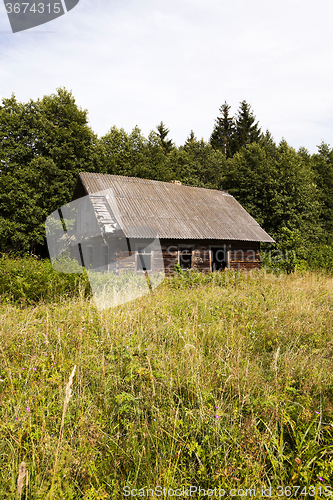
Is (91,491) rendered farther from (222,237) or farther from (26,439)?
(222,237)

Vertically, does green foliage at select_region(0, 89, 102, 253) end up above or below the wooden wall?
above

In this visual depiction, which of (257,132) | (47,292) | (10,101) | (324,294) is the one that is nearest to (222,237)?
(324,294)

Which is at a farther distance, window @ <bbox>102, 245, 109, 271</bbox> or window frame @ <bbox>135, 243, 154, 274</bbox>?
window @ <bbox>102, 245, 109, 271</bbox>

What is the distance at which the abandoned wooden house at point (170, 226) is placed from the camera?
13767 mm

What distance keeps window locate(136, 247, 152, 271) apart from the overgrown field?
33.2 ft


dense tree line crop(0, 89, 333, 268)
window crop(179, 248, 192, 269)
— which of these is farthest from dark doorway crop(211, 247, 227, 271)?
dense tree line crop(0, 89, 333, 268)

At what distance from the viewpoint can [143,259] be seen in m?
14.3

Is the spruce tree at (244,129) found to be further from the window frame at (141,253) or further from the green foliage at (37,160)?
the window frame at (141,253)

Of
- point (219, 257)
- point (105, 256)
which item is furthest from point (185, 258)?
point (105, 256)

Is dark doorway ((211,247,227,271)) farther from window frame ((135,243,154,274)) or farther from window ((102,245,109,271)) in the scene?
window ((102,245,109,271))

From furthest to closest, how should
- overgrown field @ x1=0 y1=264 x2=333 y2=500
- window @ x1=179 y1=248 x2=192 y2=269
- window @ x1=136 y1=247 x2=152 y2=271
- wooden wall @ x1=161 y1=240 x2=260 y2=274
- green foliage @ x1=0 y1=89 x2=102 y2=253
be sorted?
green foliage @ x1=0 y1=89 x2=102 y2=253, window @ x1=179 y1=248 x2=192 y2=269, wooden wall @ x1=161 y1=240 x2=260 y2=274, window @ x1=136 y1=247 x2=152 y2=271, overgrown field @ x1=0 y1=264 x2=333 y2=500

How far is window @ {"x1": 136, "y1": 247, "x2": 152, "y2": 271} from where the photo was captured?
14115 mm

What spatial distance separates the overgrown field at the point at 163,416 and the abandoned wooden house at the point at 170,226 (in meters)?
9.55

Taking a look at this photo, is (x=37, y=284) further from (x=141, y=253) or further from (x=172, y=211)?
(x=172, y=211)
